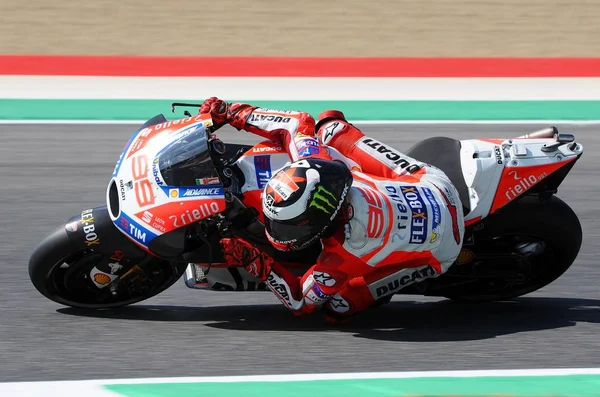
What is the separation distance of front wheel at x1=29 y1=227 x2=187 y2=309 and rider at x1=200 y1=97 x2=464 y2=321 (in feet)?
2.22

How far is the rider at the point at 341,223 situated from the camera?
4.66 meters

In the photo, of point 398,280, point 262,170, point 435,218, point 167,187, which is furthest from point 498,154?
point 167,187

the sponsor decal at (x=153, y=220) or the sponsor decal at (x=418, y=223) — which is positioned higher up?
the sponsor decal at (x=153, y=220)

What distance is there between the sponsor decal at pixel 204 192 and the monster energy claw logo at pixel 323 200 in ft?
1.62

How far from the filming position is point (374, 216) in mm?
4859

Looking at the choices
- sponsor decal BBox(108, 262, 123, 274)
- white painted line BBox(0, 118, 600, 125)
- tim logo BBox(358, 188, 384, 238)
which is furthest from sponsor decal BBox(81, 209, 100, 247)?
white painted line BBox(0, 118, 600, 125)

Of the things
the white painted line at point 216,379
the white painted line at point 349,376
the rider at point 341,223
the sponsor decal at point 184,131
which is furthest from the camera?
the sponsor decal at point 184,131

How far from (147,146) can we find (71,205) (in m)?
2.78

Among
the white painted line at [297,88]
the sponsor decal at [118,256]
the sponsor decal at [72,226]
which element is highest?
the white painted line at [297,88]

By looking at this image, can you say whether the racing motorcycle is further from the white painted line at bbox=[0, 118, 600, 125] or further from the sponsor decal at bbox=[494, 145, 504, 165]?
the white painted line at bbox=[0, 118, 600, 125]

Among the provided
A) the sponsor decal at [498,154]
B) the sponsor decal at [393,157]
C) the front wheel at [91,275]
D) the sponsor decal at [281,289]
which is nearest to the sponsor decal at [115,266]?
the front wheel at [91,275]

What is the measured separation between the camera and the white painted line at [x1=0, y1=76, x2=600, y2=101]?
11.6 meters

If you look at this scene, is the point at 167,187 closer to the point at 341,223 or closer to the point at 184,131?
the point at 184,131

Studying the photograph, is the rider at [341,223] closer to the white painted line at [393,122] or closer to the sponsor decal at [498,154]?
the sponsor decal at [498,154]
